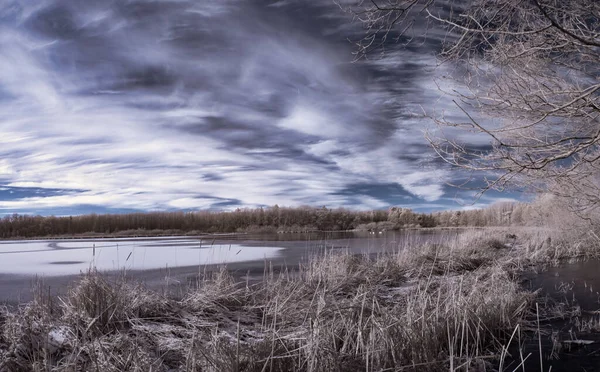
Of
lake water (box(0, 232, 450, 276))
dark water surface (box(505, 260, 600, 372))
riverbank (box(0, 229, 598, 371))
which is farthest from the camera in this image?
lake water (box(0, 232, 450, 276))

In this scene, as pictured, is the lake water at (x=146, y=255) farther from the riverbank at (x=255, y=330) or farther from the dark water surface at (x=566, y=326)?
the dark water surface at (x=566, y=326)

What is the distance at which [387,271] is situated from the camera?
10.7 meters

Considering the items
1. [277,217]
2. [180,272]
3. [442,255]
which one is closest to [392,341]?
[180,272]

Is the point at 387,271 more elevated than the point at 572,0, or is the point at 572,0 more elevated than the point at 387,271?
the point at 572,0

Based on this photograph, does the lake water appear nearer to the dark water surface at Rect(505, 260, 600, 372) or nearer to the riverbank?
the riverbank

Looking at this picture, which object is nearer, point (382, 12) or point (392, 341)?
point (392, 341)

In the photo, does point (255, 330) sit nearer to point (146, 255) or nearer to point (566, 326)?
point (566, 326)

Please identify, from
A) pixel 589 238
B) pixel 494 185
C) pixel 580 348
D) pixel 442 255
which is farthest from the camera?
pixel 589 238

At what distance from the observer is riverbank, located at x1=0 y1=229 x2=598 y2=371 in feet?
11.9

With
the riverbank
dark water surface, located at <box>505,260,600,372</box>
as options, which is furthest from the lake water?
dark water surface, located at <box>505,260,600,372</box>

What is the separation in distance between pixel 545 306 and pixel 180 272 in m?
8.16

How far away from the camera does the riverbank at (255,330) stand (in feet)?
11.9

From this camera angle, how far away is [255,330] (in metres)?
4.34

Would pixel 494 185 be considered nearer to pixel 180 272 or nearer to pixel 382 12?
pixel 382 12
